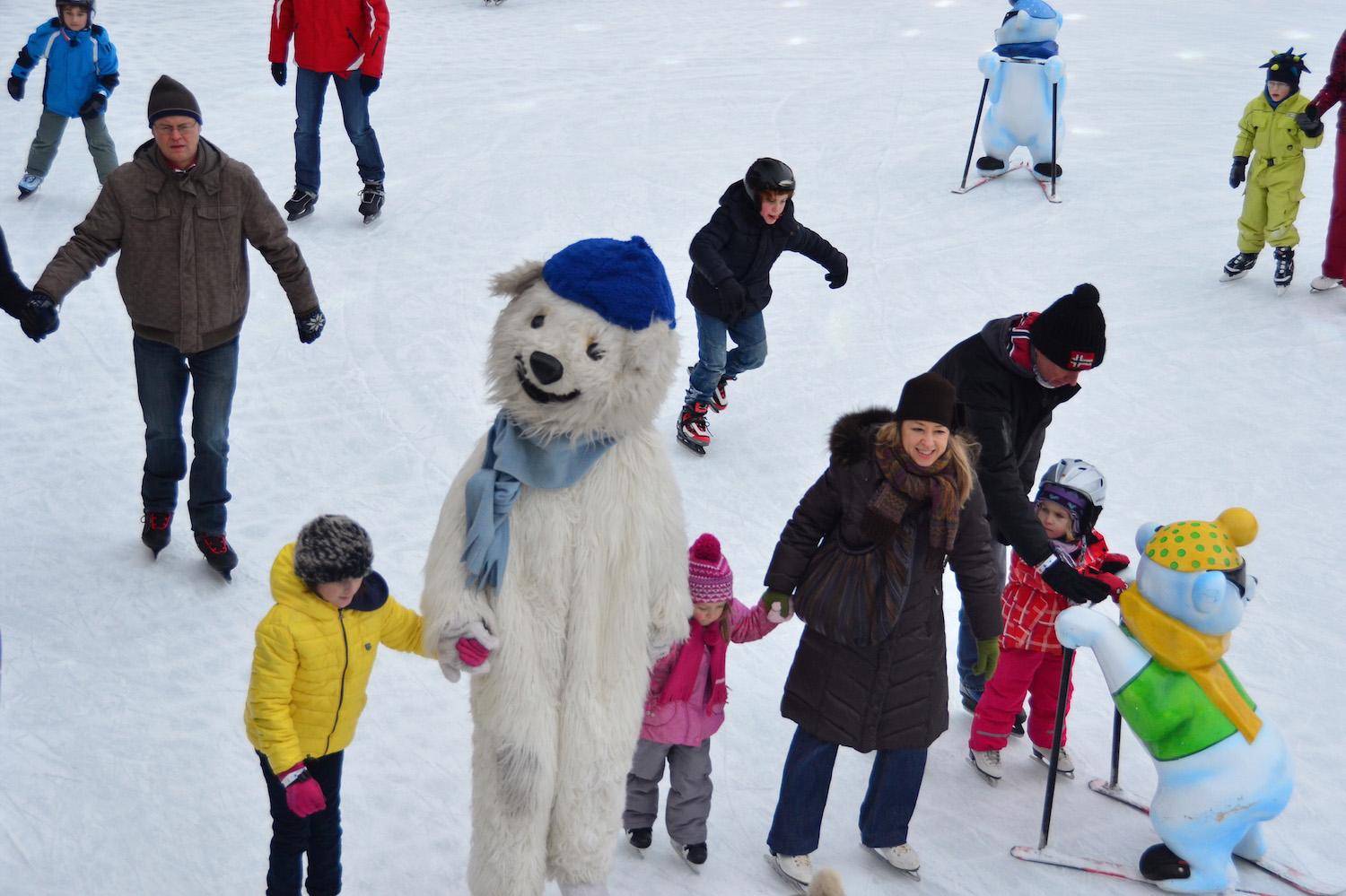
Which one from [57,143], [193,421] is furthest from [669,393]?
[57,143]

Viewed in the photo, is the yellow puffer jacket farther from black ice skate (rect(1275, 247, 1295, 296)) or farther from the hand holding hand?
black ice skate (rect(1275, 247, 1295, 296))

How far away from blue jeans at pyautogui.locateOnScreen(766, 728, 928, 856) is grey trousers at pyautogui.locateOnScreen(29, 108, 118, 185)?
5492 mm

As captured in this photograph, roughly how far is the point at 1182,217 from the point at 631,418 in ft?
20.0

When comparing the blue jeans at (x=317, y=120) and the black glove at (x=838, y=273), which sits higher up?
the blue jeans at (x=317, y=120)

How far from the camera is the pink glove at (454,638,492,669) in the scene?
2.56 meters

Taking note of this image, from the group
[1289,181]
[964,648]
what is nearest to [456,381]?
[964,648]

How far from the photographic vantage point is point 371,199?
698cm

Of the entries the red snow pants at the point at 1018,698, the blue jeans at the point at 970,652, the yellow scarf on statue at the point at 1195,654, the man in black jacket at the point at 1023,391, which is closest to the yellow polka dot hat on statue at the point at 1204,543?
the yellow scarf on statue at the point at 1195,654

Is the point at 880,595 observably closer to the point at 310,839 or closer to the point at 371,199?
the point at 310,839

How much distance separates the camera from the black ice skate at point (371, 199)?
6.97m

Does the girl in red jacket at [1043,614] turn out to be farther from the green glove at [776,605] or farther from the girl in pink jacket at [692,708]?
the girl in pink jacket at [692,708]

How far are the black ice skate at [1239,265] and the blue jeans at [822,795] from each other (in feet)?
15.4

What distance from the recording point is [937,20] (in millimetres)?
11961

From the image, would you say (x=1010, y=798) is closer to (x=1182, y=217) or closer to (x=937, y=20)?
(x=1182, y=217)
